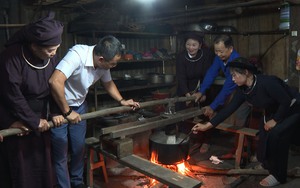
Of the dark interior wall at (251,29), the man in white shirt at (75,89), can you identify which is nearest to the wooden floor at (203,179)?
the man in white shirt at (75,89)

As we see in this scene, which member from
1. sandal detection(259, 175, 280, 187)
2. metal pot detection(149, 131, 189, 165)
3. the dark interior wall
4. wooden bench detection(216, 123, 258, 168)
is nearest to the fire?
metal pot detection(149, 131, 189, 165)

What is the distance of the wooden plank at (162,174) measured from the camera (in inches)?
103

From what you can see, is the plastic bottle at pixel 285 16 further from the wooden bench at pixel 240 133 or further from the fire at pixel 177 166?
the fire at pixel 177 166

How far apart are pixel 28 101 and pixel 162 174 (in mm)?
1642

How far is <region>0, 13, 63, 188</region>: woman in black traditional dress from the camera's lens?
2.79 m

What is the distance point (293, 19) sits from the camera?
5.57 meters

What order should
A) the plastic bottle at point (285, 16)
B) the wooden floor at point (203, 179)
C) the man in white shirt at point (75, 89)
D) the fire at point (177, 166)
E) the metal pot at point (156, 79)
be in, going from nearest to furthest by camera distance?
the man in white shirt at point (75, 89), the fire at point (177, 166), the wooden floor at point (203, 179), the plastic bottle at point (285, 16), the metal pot at point (156, 79)

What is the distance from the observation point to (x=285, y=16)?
5758mm

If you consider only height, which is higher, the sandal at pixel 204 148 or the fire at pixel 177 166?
the fire at pixel 177 166

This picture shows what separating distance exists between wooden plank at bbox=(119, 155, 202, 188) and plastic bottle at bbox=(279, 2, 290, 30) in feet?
14.8

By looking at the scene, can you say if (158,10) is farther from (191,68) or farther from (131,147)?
(131,147)

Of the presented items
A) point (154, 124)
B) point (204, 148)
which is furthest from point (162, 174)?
point (204, 148)

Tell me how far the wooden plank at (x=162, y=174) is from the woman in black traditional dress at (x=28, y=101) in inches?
37.4

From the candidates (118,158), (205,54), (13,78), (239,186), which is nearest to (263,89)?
(239,186)
